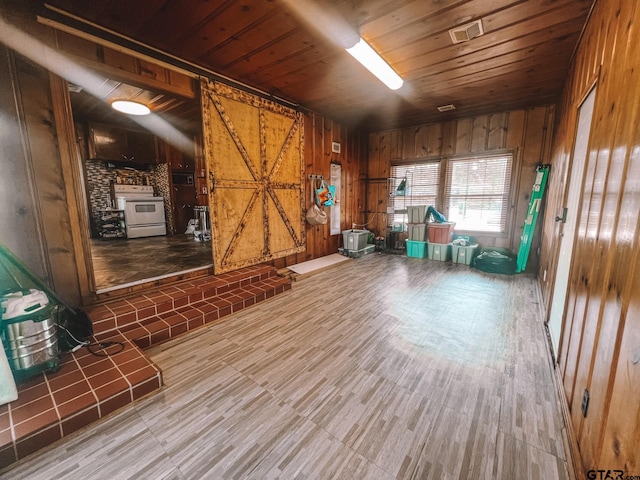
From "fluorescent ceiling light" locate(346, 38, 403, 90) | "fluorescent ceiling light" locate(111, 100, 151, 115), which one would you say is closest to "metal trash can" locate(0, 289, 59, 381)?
"fluorescent ceiling light" locate(111, 100, 151, 115)

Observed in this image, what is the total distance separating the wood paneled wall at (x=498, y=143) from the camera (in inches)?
171

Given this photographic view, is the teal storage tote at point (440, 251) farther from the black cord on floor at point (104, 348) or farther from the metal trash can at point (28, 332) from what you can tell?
the metal trash can at point (28, 332)

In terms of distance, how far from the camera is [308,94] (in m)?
3.87

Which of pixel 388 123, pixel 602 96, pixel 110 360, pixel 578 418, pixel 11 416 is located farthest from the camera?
pixel 388 123

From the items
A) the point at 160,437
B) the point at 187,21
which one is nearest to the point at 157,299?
the point at 160,437

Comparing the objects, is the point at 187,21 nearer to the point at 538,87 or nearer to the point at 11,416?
the point at 11,416

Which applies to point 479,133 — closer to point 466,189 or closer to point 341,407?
point 466,189

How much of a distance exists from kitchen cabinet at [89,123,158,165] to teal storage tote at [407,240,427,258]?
660 cm

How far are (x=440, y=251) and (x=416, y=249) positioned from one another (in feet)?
1.56

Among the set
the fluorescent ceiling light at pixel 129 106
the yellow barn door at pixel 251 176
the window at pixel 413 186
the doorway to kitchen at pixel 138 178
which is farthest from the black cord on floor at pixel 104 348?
the window at pixel 413 186

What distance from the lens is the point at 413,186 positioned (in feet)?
18.8

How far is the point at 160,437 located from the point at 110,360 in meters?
0.85

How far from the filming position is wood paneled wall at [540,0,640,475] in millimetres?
851

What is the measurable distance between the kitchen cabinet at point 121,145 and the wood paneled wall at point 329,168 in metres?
4.39
